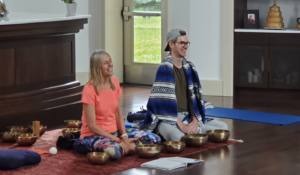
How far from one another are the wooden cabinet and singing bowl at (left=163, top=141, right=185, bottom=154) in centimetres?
376

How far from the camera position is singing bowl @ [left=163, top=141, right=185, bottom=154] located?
13.6 feet

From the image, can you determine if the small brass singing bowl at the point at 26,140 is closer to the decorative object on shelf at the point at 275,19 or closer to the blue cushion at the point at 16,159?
the blue cushion at the point at 16,159

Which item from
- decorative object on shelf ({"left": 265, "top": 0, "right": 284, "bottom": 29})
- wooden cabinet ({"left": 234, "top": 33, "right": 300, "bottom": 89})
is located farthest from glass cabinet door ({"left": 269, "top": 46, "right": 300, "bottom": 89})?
decorative object on shelf ({"left": 265, "top": 0, "right": 284, "bottom": 29})

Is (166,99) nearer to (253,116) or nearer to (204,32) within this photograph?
(253,116)

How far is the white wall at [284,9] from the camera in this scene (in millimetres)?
7891

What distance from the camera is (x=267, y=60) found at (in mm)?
7672

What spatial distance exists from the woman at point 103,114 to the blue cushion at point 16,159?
43 centimetres

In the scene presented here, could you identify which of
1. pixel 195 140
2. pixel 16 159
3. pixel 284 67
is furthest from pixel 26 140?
pixel 284 67

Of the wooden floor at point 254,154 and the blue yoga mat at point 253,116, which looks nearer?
the wooden floor at point 254,154

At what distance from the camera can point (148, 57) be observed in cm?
860

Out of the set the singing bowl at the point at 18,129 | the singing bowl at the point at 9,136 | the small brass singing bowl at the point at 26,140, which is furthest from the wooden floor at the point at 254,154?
the singing bowl at the point at 18,129

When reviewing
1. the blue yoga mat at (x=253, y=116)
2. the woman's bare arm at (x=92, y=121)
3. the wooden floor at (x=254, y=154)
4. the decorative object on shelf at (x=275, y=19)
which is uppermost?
the decorative object on shelf at (x=275, y=19)

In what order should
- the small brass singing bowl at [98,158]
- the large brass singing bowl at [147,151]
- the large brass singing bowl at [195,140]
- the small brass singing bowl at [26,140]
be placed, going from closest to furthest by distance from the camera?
the small brass singing bowl at [98,158] → the large brass singing bowl at [147,151] → the large brass singing bowl at [195,140] → the small brass singing bowl at [26,140]

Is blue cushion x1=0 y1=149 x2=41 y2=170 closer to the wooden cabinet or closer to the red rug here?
the red rug
